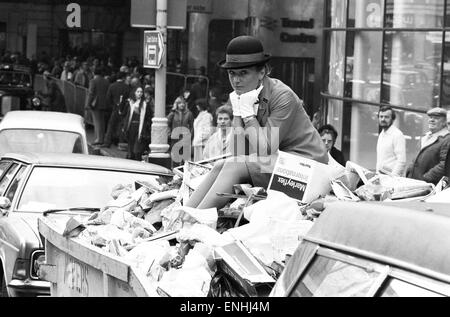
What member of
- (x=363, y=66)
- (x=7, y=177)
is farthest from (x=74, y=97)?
(x=7, y=177)

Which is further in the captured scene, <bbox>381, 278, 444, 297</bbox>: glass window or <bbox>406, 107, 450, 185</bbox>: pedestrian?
<bbox>406, 107, 450, 185</bbox>: pedestrian

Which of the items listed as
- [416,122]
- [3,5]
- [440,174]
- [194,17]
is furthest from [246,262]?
[3,5]

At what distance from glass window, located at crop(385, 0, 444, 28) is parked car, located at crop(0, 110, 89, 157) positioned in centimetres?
560

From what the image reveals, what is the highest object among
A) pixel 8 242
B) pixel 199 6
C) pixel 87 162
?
pixel 199 6

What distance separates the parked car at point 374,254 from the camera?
331 cm

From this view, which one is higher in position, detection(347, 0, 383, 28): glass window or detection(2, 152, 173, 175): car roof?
detection(347, 0, 383, 28): glass window

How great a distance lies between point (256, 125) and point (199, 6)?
1851 cm

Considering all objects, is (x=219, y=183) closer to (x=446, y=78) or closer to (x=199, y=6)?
(x=446, y=78)

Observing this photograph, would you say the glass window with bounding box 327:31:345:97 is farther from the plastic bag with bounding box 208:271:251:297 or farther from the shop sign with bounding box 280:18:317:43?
the plastic bag with bounding box 208:271:251:297

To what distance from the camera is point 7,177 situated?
10648 mm

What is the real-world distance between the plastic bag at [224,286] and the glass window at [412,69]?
11622 mm

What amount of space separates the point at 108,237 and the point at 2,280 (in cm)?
278

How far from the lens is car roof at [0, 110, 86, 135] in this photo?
583 inches

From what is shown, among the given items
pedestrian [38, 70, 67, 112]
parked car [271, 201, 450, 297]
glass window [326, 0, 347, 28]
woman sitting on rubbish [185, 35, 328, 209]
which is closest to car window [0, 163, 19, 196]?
woman sitting on rubbish [185, 35, 328, 209]
